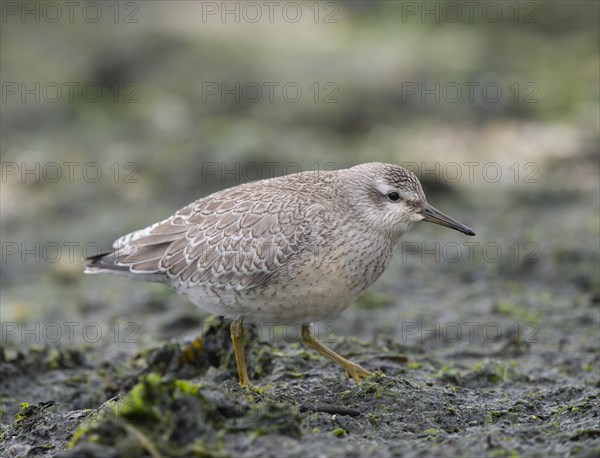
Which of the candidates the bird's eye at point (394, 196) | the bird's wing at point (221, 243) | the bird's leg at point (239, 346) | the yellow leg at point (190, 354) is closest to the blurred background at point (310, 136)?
the bird's wing at point (221, 243)

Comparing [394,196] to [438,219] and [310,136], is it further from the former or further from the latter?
[310,136]

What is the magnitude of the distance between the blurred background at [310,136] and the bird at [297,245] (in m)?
2.07

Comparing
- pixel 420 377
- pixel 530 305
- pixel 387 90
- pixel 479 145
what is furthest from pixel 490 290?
pixel 387 90

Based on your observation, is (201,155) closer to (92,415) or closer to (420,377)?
(420,377)

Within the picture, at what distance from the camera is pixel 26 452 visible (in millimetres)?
5906

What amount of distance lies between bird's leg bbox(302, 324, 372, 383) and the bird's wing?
2.07 ft

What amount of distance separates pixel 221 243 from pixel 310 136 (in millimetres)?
7346

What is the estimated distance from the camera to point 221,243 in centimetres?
773

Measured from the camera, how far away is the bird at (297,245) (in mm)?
7141

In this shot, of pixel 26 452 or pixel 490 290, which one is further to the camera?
pixel 490 290

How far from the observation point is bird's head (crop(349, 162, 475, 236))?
7355 mm

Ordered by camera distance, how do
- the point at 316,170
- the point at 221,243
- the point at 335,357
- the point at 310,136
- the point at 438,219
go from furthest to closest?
the point at 310,136
the point at 316,170
the point at 221,243
the point at 438,219
the point at 335,357

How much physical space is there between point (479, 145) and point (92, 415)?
30.6 ft

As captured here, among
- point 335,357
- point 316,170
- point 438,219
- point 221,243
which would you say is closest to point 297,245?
point 221,243
